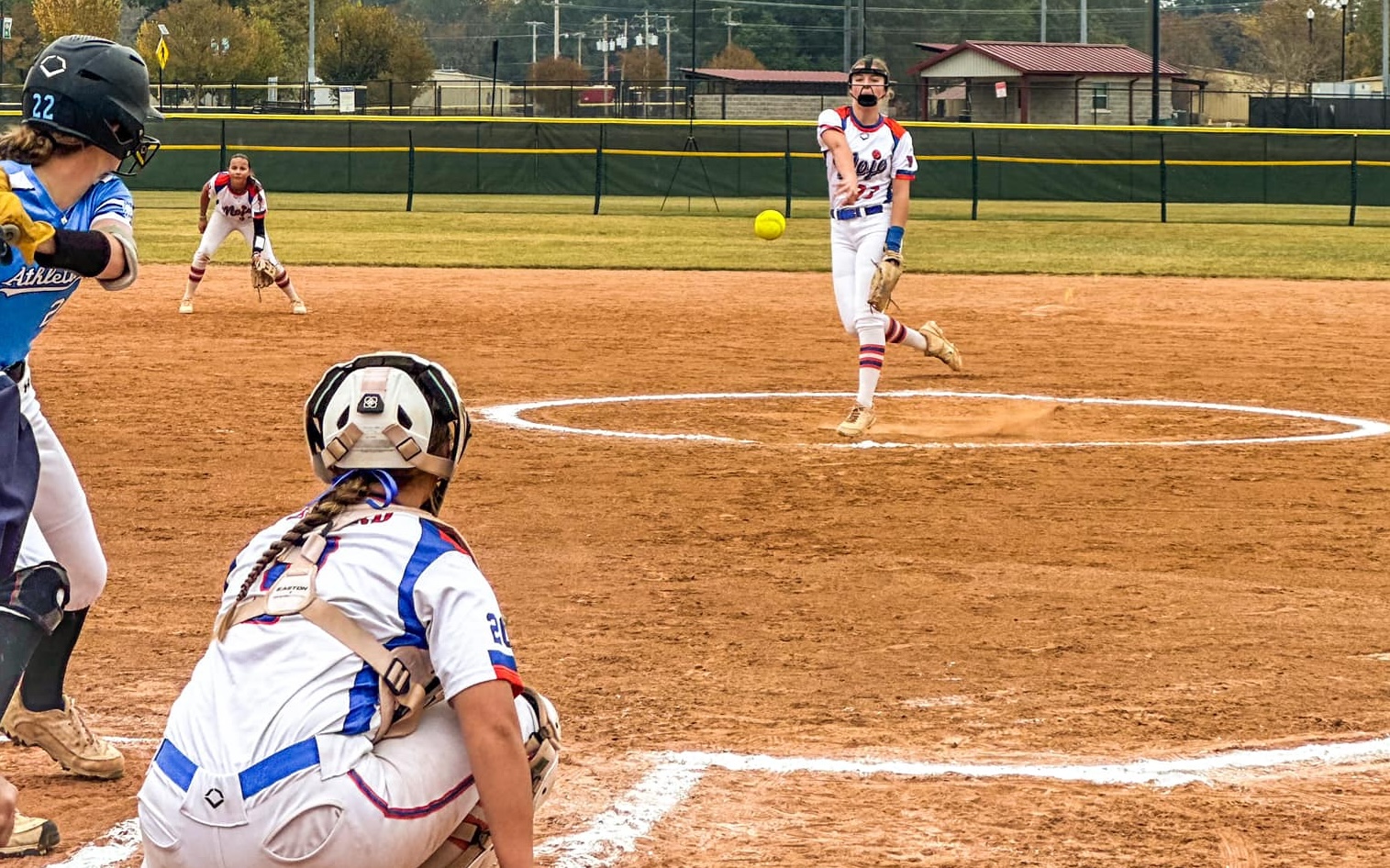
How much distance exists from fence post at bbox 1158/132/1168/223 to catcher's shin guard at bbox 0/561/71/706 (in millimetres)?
31448

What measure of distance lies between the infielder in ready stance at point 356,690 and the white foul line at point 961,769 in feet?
4.30

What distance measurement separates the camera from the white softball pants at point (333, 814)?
2.91m

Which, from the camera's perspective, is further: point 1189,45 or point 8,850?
point 1189,45

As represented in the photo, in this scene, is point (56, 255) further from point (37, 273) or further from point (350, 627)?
point (350, 627)

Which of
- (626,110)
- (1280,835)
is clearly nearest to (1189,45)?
(626,110)

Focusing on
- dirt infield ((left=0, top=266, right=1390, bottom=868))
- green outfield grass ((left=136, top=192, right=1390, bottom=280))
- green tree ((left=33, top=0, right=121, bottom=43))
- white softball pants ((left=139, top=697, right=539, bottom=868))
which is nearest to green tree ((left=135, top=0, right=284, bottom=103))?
green tree ((left=33, top=0, right=121, bottom=43))

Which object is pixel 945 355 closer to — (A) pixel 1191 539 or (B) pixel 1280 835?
(A) pixel 1191 539

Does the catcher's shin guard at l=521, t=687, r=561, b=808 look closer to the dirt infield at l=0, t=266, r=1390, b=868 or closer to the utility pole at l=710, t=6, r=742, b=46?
the dirt infield at l=0, t=266, r=1390, b=868

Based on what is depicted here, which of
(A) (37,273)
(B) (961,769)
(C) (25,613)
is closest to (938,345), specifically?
(B) (961,769)

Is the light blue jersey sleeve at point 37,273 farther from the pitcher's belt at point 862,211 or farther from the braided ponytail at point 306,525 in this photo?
the pitcher's belt at point 862,211

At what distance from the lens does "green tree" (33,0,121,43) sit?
209 ft

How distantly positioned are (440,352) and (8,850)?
1013cm

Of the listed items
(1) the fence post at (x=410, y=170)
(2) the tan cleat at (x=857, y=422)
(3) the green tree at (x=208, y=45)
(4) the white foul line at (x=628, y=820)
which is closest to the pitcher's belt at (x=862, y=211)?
(2) the tan cleat at (x=857, y=422)

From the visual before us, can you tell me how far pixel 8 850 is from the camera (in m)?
4.09
